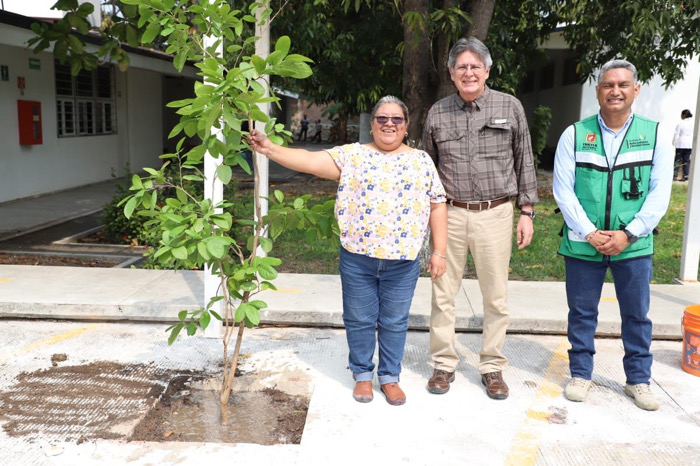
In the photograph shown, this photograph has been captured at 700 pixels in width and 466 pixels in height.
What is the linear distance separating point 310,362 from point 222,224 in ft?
5.24

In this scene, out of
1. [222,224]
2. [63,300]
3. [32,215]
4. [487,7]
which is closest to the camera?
[222,224]

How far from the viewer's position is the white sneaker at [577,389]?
4203mm

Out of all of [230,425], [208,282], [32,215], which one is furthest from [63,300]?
[32,215]

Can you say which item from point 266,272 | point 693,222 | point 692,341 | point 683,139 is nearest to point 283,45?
point 266,272

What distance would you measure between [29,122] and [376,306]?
1082 centimetres

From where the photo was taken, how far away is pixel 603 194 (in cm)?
401

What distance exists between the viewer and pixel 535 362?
194 inches

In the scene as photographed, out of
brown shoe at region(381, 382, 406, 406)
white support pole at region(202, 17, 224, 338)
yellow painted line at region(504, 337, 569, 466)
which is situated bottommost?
yellow painted line at region(504, 337, 569, 466)

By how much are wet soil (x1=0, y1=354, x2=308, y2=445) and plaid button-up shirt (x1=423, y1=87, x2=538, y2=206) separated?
1.64m

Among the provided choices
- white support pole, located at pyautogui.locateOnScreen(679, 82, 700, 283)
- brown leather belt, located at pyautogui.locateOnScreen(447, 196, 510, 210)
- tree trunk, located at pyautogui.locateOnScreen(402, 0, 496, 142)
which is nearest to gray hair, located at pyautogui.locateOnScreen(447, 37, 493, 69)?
brown leather belt, located at pyautogui.locateOnScreen(447, 196, 510, 210)

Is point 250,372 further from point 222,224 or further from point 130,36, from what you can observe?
point 130,36

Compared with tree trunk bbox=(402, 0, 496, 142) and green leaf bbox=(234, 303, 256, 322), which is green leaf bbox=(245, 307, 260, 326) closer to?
green leaf bbox=(234, 303, 256, 322)

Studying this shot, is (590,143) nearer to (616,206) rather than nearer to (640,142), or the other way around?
(640,142)

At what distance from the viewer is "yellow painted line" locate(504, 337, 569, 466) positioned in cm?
354
